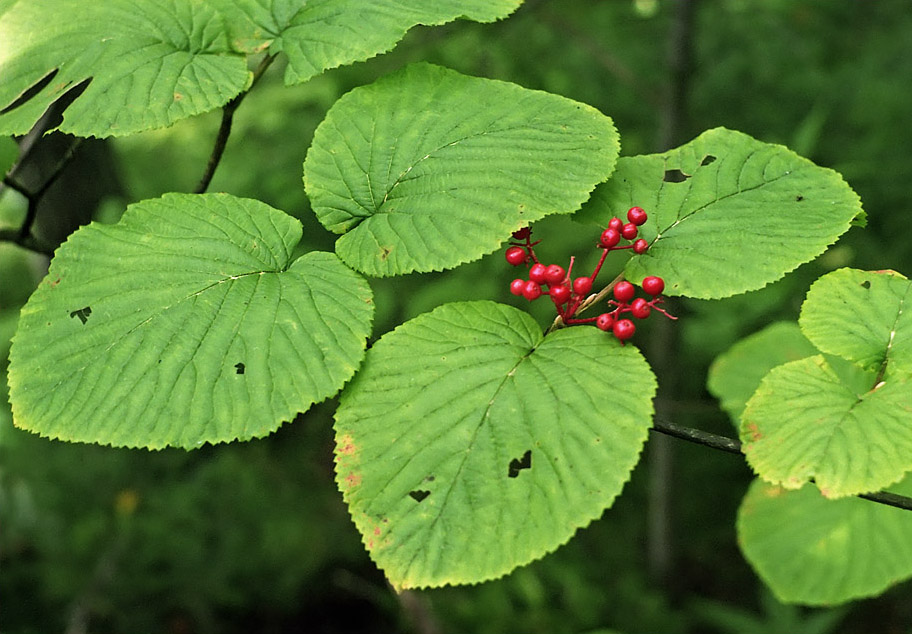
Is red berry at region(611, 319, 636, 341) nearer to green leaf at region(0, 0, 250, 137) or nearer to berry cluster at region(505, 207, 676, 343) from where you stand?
berry cluster at region(505, 207, 676, 343)

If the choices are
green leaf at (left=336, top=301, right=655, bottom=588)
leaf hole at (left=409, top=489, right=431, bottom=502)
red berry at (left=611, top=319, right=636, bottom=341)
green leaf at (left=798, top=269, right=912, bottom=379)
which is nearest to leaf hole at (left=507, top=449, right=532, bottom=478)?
green leaf at (left=336, top=301, right=655, bottom=588)

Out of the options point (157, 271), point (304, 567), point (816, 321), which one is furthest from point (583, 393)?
point (304, 567)

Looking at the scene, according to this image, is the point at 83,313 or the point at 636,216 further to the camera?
the point at 636,216

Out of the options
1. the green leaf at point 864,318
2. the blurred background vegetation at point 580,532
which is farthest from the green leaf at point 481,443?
the blurred background vegetation at point 580,532

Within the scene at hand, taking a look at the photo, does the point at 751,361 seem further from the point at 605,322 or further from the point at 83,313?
the point at 83,313

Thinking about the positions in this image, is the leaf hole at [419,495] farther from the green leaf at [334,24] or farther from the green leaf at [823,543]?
the green leaf at [823,543]

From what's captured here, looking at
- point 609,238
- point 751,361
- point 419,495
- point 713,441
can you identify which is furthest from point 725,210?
point 751,361
